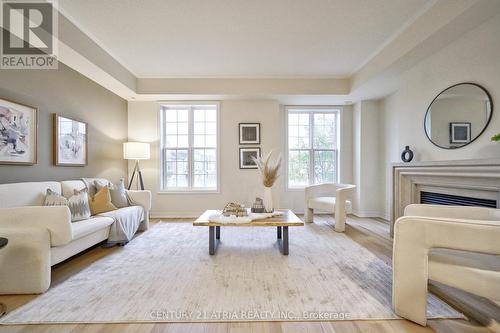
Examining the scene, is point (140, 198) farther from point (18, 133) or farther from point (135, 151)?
point (18, 133)

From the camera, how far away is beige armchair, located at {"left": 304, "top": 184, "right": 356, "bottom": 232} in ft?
11.9

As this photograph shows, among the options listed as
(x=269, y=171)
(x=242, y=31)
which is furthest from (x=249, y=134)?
(x=242, y=31)

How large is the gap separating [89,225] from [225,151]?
2791 millimetres

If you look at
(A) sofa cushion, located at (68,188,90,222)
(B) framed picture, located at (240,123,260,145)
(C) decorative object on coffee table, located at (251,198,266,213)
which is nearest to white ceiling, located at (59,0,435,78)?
(B) framed picture, located at (240,123,260,145)

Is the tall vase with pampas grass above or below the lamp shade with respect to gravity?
below

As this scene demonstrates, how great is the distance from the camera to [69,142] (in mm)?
3232

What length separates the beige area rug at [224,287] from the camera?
5.22 ft

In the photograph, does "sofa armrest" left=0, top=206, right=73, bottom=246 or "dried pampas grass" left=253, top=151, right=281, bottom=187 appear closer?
"sofa armrest" left=0, top=206, right=73, bottom=246

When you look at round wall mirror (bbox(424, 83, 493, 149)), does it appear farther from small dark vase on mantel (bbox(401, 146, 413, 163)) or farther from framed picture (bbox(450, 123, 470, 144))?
small dark vase on mantel (bbox(401, 146, 413, 163))

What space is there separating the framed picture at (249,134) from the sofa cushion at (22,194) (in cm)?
313

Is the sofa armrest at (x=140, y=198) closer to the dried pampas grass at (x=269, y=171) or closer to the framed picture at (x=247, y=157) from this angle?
the framed picture at (x=247, y=157)

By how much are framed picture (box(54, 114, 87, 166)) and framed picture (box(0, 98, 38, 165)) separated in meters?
0.30

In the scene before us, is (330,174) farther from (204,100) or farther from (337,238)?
(204,100)

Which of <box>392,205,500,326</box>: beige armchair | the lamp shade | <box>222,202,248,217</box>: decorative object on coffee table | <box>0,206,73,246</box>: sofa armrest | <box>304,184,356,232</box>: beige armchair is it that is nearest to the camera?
<box>392,205,500,326</box>: beige armchair
